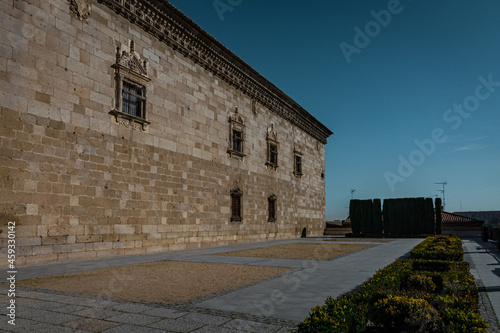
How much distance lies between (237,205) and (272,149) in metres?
5.84

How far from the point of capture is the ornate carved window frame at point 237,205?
18.7 metres

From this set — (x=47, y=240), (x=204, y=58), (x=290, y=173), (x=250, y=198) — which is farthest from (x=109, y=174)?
(x=290, y=173)

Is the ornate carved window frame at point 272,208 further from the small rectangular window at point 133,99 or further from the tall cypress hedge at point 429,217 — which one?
the tall cypress hedge at point 429,217

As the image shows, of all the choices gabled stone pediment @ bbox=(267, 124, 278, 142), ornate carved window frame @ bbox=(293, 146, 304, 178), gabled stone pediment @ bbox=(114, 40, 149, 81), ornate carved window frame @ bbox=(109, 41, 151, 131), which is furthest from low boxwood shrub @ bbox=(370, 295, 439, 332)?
ornate carved window frame @ bbox=(293, 146, 304, 178)

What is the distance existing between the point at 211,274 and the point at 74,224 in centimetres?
496

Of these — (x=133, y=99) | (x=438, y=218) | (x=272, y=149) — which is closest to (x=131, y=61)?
(x=133, y=99)

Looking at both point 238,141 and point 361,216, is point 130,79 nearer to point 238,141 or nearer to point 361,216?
point 238,141

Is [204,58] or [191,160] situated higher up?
[204,58]

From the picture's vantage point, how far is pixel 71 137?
10.6 meters

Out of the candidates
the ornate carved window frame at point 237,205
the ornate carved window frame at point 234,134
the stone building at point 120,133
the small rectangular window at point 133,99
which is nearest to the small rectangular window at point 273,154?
the stone building at point 120,133

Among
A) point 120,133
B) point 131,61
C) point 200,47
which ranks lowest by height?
point 120,133

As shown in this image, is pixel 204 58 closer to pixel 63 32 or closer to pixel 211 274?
pixel 63 32

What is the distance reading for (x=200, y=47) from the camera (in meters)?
16.7

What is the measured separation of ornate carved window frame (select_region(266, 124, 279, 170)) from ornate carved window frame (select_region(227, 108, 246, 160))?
10.1 feet
